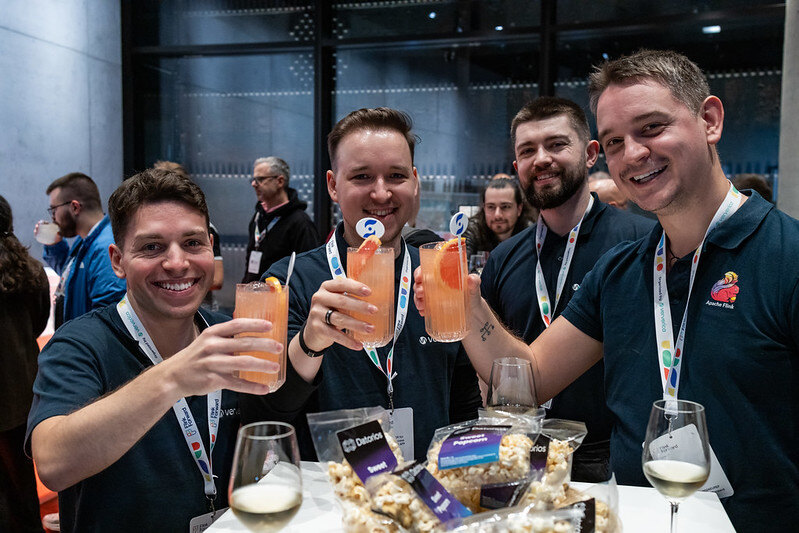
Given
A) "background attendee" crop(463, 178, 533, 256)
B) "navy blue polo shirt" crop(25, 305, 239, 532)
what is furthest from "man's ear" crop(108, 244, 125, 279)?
"background attendee" crop(463, 178, 533, 256)

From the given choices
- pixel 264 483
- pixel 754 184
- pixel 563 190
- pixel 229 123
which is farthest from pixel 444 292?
pixel 229 123

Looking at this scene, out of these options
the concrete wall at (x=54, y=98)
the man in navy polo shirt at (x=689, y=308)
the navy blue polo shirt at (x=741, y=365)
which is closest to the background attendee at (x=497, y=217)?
the man in navy polo shirt at (x=689, y=308)

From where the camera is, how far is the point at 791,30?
4.04 metres

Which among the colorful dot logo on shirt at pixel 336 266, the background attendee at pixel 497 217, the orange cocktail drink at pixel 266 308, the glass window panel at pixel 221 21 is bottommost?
the orange cocktail drink at pixel 266 308

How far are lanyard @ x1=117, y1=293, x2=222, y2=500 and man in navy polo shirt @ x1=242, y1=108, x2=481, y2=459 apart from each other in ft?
0.27

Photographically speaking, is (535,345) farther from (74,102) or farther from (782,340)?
(74,102)

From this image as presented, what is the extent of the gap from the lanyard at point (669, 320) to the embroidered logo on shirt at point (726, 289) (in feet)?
0.21

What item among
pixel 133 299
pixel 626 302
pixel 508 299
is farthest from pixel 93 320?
pixel 508 299

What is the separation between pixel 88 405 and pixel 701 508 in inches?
53.4

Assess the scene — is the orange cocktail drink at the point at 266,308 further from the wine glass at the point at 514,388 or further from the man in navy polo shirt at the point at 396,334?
the wine glass at the point at 514,388

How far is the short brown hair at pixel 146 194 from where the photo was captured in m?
1.82

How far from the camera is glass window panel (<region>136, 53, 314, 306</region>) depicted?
775 cm

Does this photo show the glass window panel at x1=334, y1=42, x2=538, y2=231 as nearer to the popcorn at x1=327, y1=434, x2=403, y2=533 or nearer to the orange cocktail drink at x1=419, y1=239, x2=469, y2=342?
the orange cocktail drink at x1=419, y1=239, x2=469, y2=342

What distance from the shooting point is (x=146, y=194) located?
182cm
